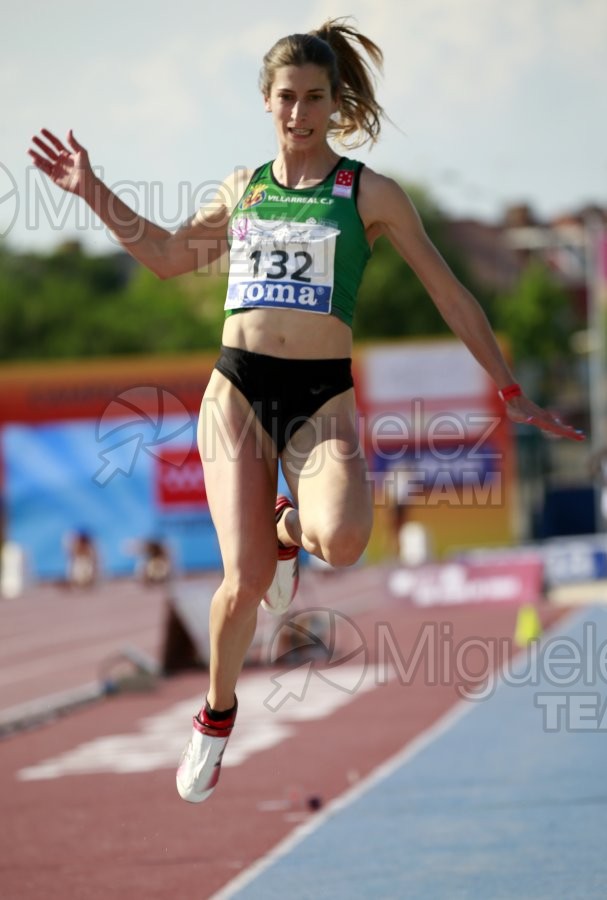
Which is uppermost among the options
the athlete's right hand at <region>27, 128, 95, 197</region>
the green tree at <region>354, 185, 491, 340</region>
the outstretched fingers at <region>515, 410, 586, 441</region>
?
the green tree at <region>354, 185, 491, 340</region>

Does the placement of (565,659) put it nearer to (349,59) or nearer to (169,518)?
(349,59)

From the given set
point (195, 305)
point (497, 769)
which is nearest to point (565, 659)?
point (497, 769)

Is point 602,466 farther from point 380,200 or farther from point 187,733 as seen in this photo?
point 380,200

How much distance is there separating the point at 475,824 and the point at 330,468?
3169 mm

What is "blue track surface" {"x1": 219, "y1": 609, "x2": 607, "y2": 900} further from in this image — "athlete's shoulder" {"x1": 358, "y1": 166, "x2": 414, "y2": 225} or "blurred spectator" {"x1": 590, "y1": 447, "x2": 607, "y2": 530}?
"athlete's shoulder" {"x1": 358, "y1": 166, "x2": 414, "y2": 225}

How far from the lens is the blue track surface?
20.6ft

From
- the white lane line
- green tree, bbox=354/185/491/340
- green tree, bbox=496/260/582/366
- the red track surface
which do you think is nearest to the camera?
the red track surface

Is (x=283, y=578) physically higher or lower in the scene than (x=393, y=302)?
lower

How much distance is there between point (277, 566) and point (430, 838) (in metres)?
2.21

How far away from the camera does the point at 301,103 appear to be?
5.06m

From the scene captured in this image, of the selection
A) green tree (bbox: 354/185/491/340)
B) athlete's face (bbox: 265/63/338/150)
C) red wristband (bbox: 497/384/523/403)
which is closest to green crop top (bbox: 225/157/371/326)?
athlete's face (bbox: 265/63/338/150)

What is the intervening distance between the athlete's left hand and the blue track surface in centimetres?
175

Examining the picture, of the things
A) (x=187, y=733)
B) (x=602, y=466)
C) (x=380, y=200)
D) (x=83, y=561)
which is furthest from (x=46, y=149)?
(x=83, y=561)

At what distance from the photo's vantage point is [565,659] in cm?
1491
